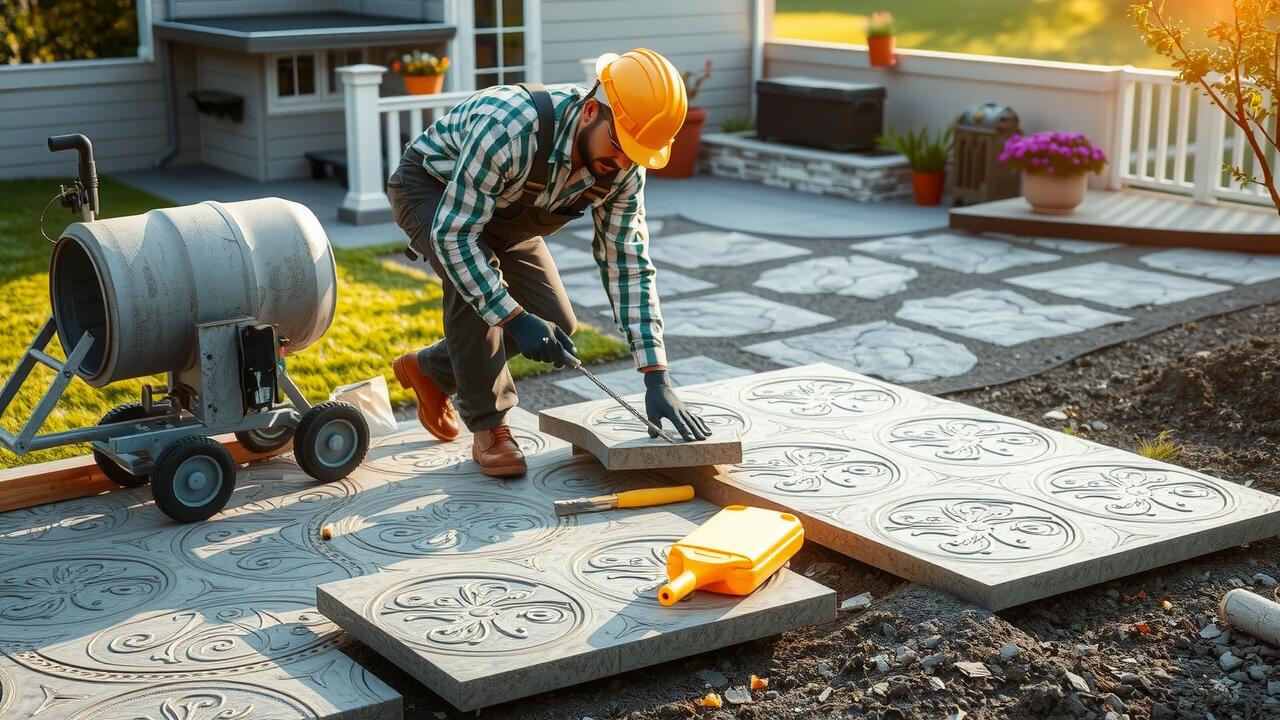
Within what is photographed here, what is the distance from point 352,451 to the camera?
4.42m

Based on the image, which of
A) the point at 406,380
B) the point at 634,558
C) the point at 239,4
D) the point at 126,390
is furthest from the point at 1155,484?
the point at 239,4

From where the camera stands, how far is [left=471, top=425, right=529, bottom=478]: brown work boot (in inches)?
173

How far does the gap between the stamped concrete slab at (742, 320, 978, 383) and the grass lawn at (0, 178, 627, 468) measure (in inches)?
A: 32.4

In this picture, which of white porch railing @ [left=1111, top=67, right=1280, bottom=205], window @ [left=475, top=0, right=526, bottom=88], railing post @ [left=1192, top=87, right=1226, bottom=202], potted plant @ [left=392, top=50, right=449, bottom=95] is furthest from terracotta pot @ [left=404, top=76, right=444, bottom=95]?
railing post @ [left=1192, top=87, right=1226, bottom=202]

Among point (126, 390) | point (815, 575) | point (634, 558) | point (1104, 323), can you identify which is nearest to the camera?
point (634, 558)

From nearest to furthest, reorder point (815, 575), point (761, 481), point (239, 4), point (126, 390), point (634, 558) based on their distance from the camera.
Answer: point (634, 558), point (815, 575), point (761, 481), point (126, 390), point (239, 4)

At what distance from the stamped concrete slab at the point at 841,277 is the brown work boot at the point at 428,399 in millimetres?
3214

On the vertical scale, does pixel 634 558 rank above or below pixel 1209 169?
below

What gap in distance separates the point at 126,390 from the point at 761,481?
112 inches

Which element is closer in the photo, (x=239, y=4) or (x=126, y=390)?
(x=126, y=390)

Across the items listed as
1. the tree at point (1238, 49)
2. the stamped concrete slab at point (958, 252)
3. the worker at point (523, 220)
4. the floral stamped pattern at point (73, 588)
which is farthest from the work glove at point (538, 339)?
the stamped concrete slab at point (958, 252)

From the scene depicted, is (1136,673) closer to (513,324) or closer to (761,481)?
(761,481)

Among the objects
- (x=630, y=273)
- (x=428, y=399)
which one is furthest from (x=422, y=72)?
(x=630, y=273)

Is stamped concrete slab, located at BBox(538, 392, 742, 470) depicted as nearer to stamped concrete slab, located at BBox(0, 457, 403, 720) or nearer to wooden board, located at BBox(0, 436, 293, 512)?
stamped concrete slab, located at BBox(0, 457, 403, 720)
